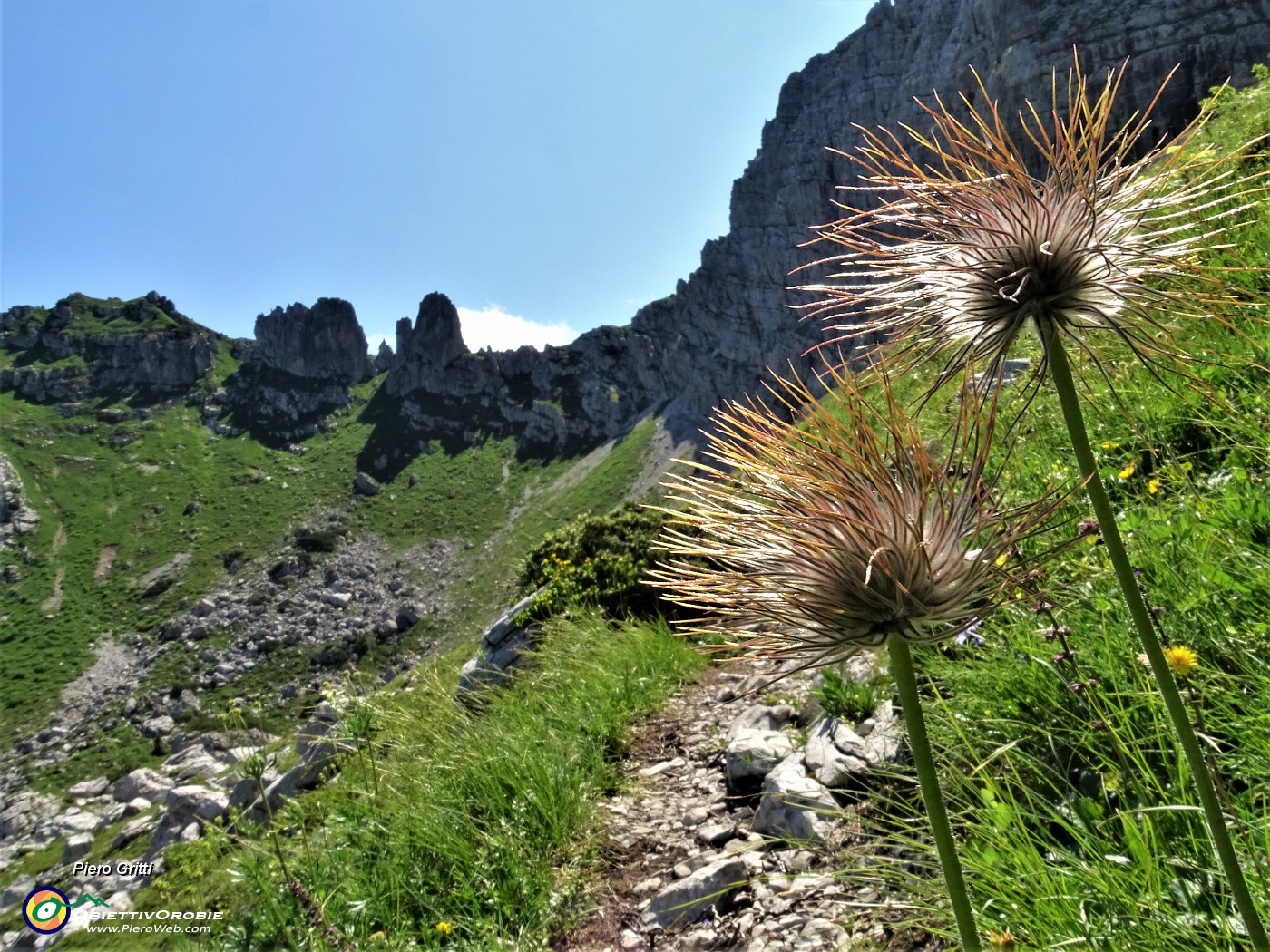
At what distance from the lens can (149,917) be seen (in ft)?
18.5

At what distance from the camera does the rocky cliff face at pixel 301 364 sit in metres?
177

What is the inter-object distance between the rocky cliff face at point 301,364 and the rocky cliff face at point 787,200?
17494 mm

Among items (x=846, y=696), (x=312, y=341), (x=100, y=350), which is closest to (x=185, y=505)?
(x=312, y=341)

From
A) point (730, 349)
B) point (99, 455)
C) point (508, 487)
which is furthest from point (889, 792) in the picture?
point (99, 455)

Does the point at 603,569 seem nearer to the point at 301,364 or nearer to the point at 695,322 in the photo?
the point at 695,322

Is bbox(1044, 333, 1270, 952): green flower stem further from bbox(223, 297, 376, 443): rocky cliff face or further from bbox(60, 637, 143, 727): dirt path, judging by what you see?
bbox(223, 297, 376, 443): rocky cliff face

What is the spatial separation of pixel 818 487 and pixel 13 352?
820 ft

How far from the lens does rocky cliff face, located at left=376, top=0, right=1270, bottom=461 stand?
7275 cm

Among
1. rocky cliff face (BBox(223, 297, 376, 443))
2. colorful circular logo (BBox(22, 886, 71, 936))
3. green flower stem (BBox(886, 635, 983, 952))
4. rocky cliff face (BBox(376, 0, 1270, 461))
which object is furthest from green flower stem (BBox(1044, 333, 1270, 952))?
rocky cliff face (BBox(223, 297, 376, 443))

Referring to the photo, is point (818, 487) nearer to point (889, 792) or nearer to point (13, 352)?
point (889, 792)

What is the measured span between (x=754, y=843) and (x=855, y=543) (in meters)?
3.03

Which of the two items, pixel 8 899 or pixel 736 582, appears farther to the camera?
pixel 8 899

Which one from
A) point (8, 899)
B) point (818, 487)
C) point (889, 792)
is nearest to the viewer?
point (818, 487)

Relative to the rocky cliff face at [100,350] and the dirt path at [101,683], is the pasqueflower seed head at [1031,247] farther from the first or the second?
the rocky cliff face at [100,350]
